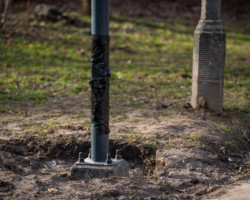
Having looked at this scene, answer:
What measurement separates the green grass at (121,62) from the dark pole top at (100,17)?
277cm

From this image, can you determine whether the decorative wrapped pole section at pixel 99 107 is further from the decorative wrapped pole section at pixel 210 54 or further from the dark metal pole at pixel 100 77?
Answer: the decorative wrapped pole section at pixel 210 54

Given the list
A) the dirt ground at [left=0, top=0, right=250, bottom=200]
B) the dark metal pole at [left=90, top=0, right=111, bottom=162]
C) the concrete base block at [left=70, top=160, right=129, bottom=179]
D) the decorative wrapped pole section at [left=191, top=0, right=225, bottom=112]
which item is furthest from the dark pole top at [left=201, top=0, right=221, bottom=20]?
the concrete base block at [left=70, top=160, right=129, bottom=179]

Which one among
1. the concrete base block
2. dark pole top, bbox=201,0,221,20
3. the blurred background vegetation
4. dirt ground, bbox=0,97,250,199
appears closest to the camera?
dirt ground, bbox=0,97,250,199

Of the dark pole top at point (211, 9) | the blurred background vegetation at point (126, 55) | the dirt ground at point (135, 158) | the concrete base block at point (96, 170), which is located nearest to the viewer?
the dirt ground at point (135, 158)

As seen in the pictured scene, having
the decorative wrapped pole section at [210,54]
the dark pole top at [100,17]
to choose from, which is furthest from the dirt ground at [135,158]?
the dark pole top at [100,17]

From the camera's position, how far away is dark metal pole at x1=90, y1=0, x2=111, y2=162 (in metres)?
4.21

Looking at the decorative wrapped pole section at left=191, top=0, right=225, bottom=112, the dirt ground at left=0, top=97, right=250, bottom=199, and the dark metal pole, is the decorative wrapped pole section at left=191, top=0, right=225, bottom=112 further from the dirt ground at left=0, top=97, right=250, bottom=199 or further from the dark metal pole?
the dark metal pole

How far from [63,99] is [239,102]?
118 inches

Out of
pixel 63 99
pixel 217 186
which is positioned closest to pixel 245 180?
pixel 217 186

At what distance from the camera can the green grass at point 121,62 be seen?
26.1ft

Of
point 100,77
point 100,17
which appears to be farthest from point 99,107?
point 100,17

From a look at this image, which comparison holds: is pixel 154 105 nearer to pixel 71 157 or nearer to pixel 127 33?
pixel 71 157

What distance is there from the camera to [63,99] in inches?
303

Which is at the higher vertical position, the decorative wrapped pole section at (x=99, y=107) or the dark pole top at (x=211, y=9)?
the dark pole top at (x=211, y=9)
